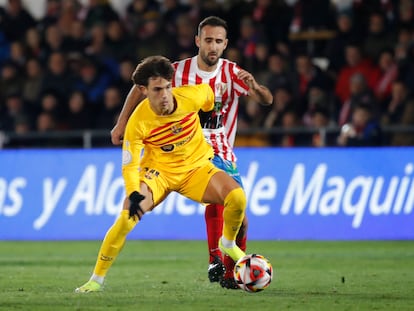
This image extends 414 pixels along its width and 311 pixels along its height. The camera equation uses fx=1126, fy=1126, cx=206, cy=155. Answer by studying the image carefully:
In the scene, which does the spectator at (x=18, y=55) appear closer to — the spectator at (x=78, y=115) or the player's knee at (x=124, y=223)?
the spectator at (x=78, y=115)

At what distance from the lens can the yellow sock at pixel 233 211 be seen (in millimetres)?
8406

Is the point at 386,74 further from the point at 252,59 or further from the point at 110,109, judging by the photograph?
the point at 110,109

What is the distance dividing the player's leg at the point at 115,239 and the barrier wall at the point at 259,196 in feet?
18.5

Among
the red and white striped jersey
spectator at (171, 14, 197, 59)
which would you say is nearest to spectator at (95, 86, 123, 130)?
spectator at (171, 14, 197, 59)

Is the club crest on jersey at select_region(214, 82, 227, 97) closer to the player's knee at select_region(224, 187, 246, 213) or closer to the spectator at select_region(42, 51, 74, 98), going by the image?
the player's knee at select_region(224, 187, 246, 213)

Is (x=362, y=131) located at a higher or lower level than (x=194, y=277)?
higher

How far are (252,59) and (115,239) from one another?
27.3ft

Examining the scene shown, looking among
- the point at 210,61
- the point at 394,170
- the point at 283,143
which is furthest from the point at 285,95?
the point at 210,61

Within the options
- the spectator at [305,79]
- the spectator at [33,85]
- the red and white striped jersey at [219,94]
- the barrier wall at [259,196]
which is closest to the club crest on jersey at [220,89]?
the red and white striped jersey at [219,94]

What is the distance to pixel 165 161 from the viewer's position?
8.65 metres

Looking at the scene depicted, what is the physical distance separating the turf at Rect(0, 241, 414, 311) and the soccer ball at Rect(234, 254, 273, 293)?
8cm

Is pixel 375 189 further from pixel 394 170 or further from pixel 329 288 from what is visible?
pixel 329 288

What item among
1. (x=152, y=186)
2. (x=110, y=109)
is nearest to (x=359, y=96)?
(x=110, y=109)

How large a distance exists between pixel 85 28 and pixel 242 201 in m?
9.98
